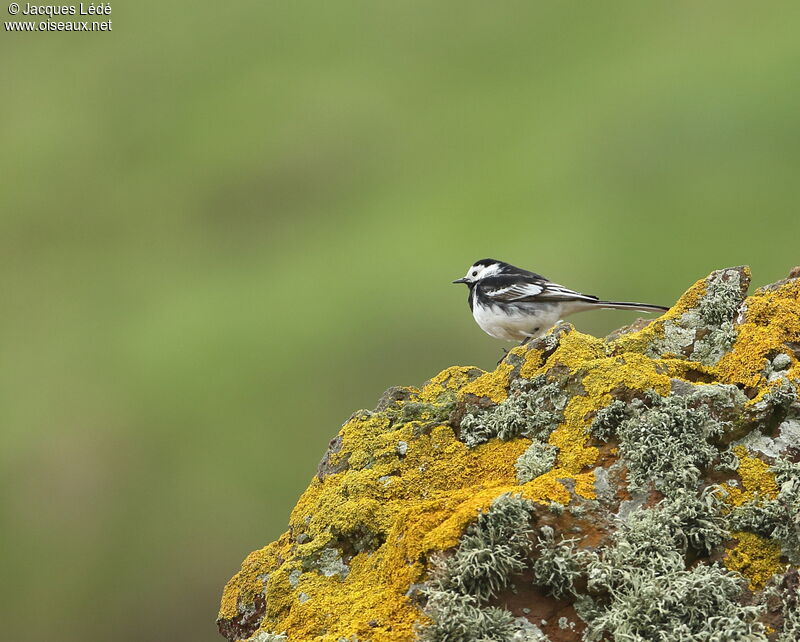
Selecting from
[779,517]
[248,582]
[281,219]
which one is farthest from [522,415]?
[281,219]

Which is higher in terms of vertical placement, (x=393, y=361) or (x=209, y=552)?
(x=393, y=361)

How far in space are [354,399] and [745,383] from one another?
100 ft

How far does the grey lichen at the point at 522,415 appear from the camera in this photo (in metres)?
6.84

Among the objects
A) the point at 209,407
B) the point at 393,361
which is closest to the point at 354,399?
the point at 393,361

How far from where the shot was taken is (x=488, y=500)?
18.7ft

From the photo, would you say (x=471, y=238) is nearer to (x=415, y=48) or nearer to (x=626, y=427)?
(x=415, y=48)

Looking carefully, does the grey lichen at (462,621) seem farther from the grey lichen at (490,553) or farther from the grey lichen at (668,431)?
the grey lichen at (668,431)

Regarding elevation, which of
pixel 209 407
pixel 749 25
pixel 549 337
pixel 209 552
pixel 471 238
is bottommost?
pixel 209 552

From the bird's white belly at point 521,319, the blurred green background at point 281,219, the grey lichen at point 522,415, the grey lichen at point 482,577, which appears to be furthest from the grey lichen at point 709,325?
the blurred green background at point 281,219

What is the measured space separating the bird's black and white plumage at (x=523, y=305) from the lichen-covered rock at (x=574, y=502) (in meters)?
5.02

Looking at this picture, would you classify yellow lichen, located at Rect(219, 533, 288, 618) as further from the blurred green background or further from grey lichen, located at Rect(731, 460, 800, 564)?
the blurred green background

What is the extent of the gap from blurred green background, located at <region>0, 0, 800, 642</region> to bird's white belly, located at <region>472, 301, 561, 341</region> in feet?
54.7

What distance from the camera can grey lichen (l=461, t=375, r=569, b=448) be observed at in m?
6.84

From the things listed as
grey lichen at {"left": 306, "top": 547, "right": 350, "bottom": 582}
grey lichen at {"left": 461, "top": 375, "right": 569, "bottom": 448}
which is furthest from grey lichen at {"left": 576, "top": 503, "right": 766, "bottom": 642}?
grey lichen at {"left": 306, "top": 547, "right": 350, "bottom": 582}
